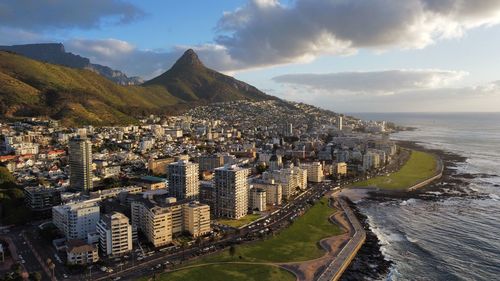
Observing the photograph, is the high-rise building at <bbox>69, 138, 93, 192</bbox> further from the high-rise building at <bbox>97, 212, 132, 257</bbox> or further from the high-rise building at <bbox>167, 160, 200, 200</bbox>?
the high-rise building at <bbox>97, 212, 132, 257</bbox>

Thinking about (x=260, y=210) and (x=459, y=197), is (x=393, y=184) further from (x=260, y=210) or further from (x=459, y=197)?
(x=260, y=210)

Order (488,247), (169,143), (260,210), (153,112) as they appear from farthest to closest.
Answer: (153,112) → (169,143) → (260,210) → (488,247)

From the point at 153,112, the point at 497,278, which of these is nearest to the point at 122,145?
the point at 153,112

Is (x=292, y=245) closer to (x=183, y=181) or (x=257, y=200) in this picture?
(x=257, y=200)

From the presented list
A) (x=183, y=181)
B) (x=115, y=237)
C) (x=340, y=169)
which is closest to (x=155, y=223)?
(x=115, y=237)

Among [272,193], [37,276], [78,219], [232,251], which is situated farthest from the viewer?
[272,193]

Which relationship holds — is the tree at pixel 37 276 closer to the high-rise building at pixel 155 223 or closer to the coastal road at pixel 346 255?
the high-rise building at pixel 155 223
